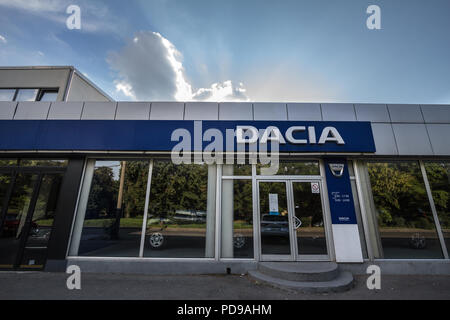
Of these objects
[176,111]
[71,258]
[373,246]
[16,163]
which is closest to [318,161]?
[373,246]

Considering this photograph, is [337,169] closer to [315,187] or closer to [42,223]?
[315,187]

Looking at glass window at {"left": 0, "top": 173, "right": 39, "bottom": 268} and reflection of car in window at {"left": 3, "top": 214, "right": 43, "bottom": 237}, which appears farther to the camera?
reflection of car in window at {"left": 3, "top": 214, "right": 43, "bottom": 237}

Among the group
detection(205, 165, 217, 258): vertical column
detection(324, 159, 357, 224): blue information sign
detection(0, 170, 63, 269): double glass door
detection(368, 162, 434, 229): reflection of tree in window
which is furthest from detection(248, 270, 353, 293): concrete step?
detection(0, 170, 63, 269): double glass door

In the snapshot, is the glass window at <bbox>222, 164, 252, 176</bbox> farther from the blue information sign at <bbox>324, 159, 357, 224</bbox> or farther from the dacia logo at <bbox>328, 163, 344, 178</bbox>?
the dacia logo at <bbox>328, 163, 344, 178</bbox>

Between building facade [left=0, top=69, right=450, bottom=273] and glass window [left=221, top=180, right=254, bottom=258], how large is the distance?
0.03m

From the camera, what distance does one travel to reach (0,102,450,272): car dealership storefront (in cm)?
553

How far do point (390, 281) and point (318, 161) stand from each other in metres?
3.58

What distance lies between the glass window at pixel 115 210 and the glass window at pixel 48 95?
454cm

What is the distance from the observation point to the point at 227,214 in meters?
5.76

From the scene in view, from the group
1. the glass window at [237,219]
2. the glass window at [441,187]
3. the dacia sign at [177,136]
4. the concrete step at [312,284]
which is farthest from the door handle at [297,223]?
the glass window at [441,187]

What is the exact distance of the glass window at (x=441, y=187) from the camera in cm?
591

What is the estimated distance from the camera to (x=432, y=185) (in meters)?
6.13

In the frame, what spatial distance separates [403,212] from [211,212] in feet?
20.4
